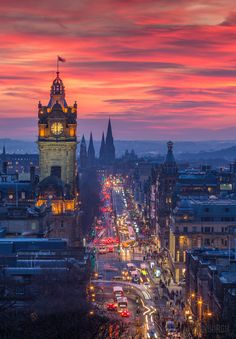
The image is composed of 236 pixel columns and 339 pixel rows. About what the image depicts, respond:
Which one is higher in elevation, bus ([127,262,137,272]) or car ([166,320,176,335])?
bus ([127,262,137,272])

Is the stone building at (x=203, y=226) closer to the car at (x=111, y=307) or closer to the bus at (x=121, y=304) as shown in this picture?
the bus at (x=121, y=304)

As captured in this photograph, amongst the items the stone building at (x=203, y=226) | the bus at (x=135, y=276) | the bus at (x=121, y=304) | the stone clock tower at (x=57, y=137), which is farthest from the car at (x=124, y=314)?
the stone clock tower at (x=57, y=137)

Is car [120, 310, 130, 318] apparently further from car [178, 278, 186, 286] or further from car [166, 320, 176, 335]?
car [178, 278, 186, 286]

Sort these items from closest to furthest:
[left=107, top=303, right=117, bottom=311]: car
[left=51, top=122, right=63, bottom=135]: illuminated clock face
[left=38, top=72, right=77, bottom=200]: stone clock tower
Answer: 1. [left=107, top=303, right=117, bottom=311]: car
2. [left=38, top=72, right=77, bottom=200]: stone clock tower
3. [left=51, top=122, right=63, bottom=135]: illuminated clock face

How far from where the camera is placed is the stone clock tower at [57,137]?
484 feet

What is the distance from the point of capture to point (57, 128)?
148 meters

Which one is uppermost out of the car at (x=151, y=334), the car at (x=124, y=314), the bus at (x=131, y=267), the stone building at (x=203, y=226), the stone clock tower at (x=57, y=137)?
the stone clock tower at (x=57, y=137)

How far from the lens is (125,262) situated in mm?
137375

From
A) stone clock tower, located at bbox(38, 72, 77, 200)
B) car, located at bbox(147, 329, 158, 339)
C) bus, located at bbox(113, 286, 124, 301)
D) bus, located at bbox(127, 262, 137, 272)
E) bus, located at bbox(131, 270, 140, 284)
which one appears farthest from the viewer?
stone clock tower, located at bbox(38, 72, 77, 200)

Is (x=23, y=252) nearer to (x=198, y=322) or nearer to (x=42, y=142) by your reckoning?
(x=198, y=322)

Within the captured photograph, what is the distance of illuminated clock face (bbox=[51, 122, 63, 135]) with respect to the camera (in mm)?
147625

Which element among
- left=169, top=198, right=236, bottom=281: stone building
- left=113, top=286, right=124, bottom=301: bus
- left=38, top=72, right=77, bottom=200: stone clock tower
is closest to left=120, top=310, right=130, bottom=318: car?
left=113, top=286, right=124, bottom=301: bus

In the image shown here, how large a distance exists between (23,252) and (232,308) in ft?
80.4

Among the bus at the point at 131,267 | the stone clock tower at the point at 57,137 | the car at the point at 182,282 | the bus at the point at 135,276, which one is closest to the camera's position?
the car at the point at 182,282
